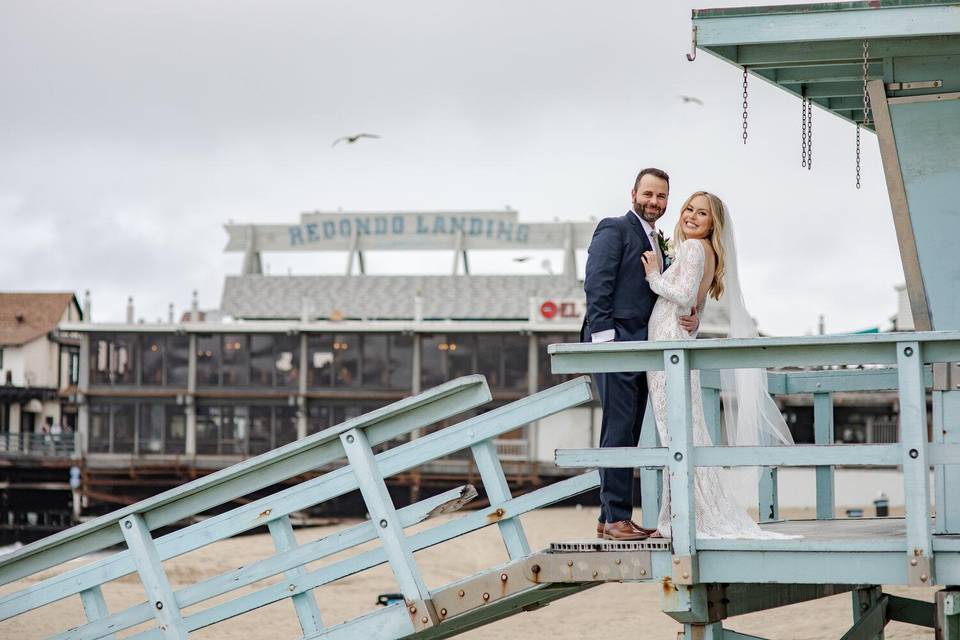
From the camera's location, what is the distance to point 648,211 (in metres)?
6.55

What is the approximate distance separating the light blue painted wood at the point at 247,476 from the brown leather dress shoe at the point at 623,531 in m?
0.84

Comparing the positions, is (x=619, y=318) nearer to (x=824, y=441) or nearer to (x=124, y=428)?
(x=824, y=441)

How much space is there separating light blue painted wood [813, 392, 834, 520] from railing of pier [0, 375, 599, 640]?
238cm

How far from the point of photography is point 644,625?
54.4ft

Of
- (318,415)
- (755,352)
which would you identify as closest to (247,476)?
(755,352)

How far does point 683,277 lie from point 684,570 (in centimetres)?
149

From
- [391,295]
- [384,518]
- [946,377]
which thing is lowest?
[384,518]

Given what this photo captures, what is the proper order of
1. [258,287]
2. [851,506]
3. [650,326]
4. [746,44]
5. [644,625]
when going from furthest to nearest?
[258,287]
[851,506]
[644,625]
[746,44]
[650,326]

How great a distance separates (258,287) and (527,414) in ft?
144

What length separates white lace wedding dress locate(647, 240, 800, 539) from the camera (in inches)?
233

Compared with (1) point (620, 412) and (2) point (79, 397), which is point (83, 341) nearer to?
(2) point (79, 397)

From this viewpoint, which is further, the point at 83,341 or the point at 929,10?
the point at 83,341

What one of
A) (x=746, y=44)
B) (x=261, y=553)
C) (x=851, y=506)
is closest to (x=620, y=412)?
(x=746, y=44)

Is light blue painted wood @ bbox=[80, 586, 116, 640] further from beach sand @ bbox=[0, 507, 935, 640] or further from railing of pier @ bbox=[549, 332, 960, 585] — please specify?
beach sand @ bbox=[0, 507, 935, 640]
